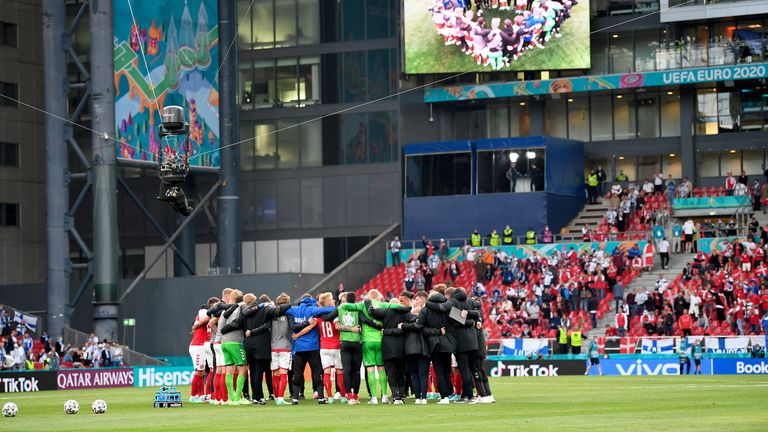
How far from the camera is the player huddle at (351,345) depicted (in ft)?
81.5

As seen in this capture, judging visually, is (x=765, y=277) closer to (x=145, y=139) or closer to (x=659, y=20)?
Answer: (x=659, y=20)

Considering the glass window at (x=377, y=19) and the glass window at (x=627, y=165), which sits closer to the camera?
the glass window at (x=377, y=19)

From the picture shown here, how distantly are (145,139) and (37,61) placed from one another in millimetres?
13365

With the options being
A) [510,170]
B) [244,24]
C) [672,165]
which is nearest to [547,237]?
[510,170]

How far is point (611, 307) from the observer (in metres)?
54.1

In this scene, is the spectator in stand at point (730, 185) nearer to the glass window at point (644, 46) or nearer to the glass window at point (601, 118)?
the glass window at point (644, 46)

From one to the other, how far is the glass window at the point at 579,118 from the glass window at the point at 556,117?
0.34 meters

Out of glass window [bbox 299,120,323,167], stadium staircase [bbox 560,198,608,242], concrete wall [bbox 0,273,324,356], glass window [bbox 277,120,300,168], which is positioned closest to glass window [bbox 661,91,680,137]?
stadium staircase [bbox 560,198,608,242]

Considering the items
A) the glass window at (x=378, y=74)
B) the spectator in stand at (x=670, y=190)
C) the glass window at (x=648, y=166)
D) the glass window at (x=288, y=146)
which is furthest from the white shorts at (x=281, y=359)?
the glass window at (x=648, y=166)

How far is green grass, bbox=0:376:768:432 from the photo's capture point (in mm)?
19047

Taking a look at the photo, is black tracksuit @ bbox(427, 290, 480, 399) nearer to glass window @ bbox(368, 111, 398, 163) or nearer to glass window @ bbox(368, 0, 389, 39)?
glass window @ bbox(368, 111, 398, 163)

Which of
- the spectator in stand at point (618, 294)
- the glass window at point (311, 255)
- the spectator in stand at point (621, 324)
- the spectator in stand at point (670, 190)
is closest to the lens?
the spectator in stand at point (621, 324)

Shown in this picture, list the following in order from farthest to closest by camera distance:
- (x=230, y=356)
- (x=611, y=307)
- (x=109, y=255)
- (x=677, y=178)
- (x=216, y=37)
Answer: (x=677, y=178) < (x=216, y=37) < (x=109, y=255) < (x=611, y=307) < (x=230, y=356)

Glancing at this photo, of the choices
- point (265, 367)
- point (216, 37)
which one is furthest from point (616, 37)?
point (265, 367)
